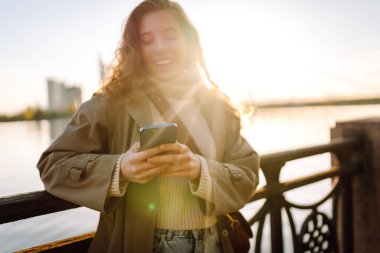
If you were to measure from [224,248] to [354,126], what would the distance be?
7.19 ft

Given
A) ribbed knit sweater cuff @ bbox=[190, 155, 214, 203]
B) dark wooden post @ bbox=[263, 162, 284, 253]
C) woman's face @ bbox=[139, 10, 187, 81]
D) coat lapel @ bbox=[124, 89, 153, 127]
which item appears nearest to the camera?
ribbed knit sweater cuff @ bbox=[190, 155, 214, 203]

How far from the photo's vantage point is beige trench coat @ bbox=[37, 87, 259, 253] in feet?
4.58

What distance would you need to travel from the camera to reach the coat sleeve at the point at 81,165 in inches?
54.4

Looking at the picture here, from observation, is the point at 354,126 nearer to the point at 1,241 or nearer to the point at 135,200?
the point at 135,200

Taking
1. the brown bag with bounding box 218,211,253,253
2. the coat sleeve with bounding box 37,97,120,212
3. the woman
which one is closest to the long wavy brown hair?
the woman

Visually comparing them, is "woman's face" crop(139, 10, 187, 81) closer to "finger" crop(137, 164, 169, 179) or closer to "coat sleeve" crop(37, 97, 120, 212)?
"coat sleeve" crop(37, 97, 120, 212)

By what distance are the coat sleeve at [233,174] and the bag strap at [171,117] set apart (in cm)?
16

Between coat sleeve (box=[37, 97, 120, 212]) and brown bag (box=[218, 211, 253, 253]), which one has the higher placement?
coat sleeve (box=[37, 97, 120, 212])

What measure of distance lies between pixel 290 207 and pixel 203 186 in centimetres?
123

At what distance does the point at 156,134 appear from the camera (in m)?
1.21

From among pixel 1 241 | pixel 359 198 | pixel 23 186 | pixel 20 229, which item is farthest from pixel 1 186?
pixel 359 198

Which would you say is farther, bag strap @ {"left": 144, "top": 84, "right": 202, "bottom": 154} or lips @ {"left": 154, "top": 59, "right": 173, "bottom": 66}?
lips @ {"left": 154, "top": 59, "right": 173, "bottom": 66}

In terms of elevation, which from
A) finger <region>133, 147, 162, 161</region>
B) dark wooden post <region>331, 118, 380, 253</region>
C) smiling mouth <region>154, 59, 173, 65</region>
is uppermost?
smiling mouth <region>154, 59, 173, 65</region>

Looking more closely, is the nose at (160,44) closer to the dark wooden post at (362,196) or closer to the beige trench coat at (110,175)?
the beige trench coat at (110,175)
